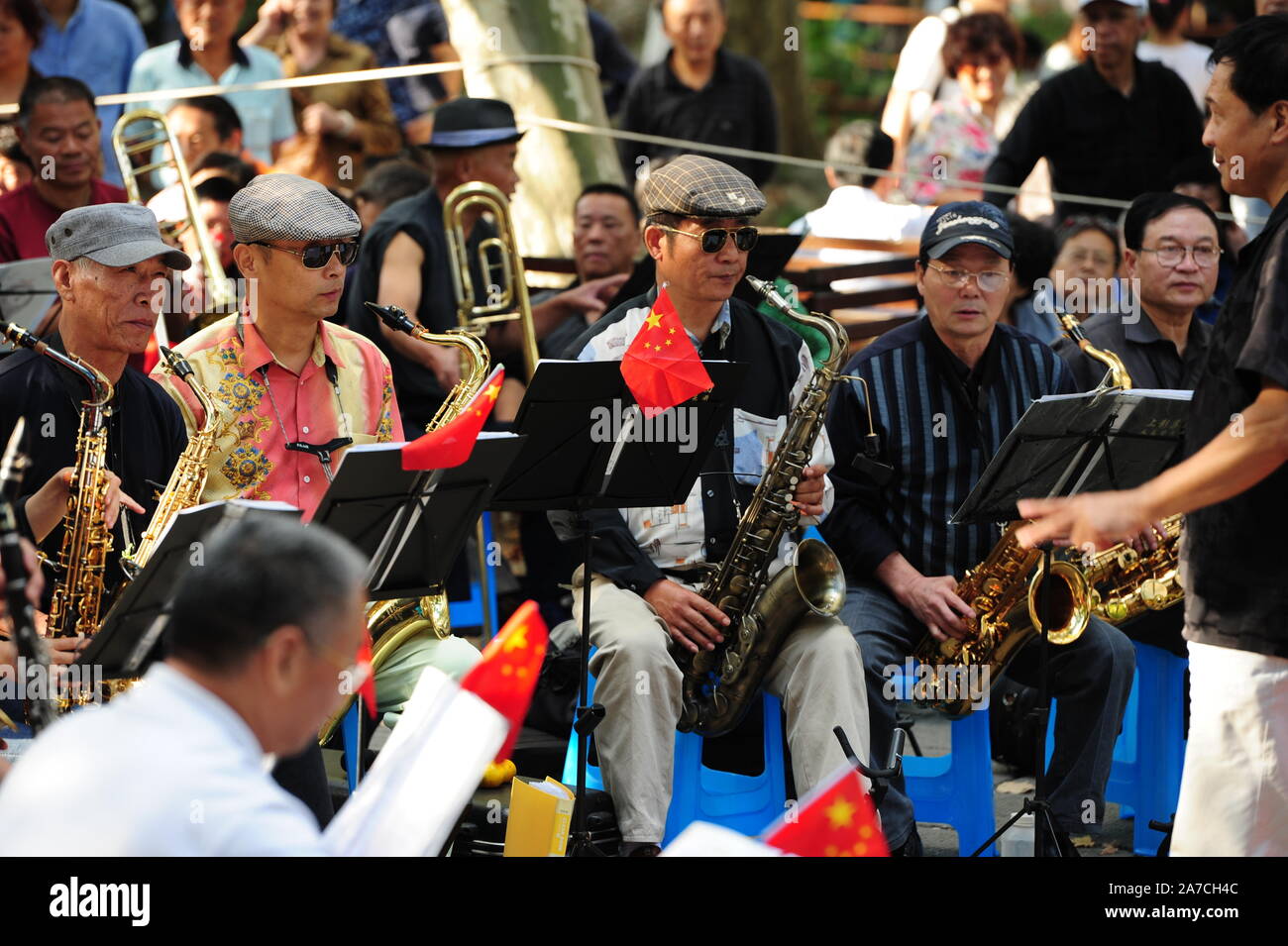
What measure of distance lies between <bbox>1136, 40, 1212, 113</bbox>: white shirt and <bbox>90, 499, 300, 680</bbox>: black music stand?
7735mm

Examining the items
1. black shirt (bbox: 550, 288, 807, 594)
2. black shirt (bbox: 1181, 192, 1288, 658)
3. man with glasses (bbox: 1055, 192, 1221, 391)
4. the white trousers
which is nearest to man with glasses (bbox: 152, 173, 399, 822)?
black shirt (bbox: 550, 288, 807, 594)

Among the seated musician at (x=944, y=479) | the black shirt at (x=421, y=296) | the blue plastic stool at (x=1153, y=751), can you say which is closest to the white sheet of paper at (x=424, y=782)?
the seated musician at (x=944, y=479)

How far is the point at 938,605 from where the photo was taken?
5.39 m

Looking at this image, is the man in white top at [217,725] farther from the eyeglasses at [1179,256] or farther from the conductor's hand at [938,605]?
the eyeglasses at [1179,256]

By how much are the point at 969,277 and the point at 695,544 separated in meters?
1.33

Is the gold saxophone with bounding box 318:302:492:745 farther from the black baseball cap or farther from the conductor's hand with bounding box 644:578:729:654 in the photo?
the black baseball cap

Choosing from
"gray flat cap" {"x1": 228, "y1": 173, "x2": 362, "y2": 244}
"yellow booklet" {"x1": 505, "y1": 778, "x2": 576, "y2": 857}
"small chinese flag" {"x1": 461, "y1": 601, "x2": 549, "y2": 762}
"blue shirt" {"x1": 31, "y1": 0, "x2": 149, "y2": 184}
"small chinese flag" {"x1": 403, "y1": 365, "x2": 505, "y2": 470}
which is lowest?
"yellow booklet" {"x1": 505, "y1": 778, "x2": 576, "y2": 857}

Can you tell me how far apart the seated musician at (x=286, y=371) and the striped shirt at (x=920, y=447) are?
141cm

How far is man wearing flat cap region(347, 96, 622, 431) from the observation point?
686 centimetres

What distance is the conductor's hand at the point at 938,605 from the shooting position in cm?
538

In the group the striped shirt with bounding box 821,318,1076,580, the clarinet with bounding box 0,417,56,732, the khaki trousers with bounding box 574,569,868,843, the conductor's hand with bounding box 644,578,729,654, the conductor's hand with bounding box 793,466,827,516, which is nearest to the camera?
the clarinet with bounding box 0,417,56,732
